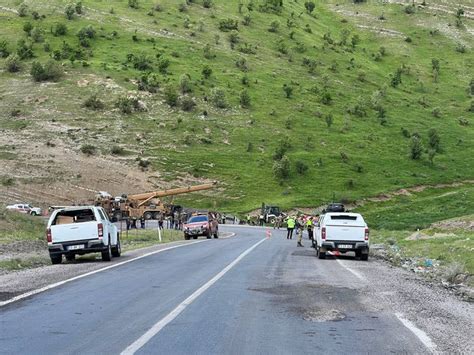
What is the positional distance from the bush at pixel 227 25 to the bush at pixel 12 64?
48.2m

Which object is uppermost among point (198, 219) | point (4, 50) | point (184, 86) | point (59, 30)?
point (59, 30)

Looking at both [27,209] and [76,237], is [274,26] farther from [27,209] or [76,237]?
[76,237]

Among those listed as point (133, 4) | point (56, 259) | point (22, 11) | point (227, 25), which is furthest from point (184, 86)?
point (56, 259)

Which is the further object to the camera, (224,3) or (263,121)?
(224,3)

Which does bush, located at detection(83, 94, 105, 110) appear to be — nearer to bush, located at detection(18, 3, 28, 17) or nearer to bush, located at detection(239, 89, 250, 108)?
bush, located at detection(239, 89, 250, 108)

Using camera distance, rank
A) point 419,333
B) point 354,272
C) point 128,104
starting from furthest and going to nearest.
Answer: point 128,104 < point 354,272 < point 419,333

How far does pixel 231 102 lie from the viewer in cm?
10625

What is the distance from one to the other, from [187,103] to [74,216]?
78.6 m

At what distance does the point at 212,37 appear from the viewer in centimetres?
13538

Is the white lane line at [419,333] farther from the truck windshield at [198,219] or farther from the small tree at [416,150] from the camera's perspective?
the small tree at [416,150]

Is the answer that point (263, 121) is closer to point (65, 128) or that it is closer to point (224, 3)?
point (65, 128)

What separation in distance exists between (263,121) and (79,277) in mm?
87601

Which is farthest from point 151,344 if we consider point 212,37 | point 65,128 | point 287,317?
point 212,37

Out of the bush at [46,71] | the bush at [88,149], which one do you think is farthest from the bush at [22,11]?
the bush at [88,149]
